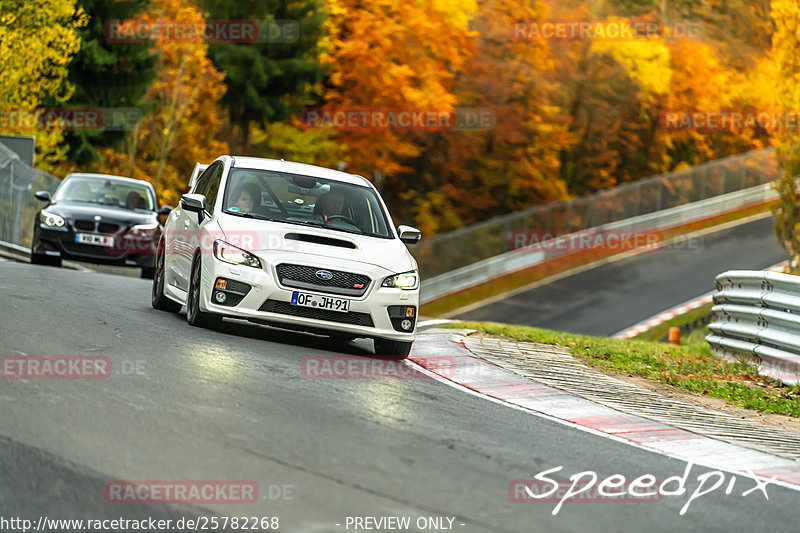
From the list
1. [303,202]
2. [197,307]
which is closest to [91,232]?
[303,202]

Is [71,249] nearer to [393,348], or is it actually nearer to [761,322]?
[393,348]

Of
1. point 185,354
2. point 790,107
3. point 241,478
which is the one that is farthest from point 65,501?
point 790,107

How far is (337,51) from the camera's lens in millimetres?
47375

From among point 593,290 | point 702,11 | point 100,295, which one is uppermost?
point 702,11

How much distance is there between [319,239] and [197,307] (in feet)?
4.41

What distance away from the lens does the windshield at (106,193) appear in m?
21.1

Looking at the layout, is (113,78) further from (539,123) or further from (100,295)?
(100,295)

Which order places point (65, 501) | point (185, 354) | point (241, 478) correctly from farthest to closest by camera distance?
point (185, 354)
point (241, 478)
point (65, 501)

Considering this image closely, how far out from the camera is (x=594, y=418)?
9.62 m

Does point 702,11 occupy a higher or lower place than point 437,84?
higher

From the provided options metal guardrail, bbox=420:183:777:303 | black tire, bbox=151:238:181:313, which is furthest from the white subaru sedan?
metal guardrail, bbox=420:183:777:303

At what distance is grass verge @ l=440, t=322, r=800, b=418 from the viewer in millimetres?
11742

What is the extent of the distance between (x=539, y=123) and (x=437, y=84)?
23.0 feet

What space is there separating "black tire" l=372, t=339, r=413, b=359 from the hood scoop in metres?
0.99
